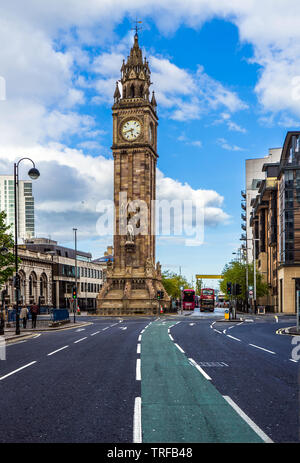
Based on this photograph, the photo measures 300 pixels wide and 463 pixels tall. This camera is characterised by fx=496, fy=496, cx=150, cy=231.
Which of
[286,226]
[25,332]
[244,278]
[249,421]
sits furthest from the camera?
[244,278]

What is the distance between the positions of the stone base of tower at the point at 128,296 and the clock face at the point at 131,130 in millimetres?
20676

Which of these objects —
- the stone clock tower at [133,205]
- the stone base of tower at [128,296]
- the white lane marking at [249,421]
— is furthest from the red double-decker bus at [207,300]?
the white lane marking at [249,421]

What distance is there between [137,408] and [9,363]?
30.7 feet

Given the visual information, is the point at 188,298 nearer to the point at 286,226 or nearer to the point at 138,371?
the point at 286,226

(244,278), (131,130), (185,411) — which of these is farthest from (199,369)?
(244,278)

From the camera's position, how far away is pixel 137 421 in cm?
923

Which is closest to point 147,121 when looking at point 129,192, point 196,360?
point 129,192

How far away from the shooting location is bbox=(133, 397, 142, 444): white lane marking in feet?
26.5

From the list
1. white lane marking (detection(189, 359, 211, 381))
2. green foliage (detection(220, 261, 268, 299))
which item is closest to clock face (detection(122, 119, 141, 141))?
green foliage (detection(220, 261, 268, 299))

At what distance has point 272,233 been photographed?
260ft

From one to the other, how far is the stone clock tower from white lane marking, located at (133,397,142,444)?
5817 centimetres

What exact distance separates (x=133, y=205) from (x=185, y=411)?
64.3 m

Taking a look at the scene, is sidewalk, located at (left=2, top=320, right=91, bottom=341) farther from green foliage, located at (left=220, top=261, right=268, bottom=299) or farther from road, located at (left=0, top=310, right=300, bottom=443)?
green foliage, located at (left=220, top=261, right=268, bottom=299)
